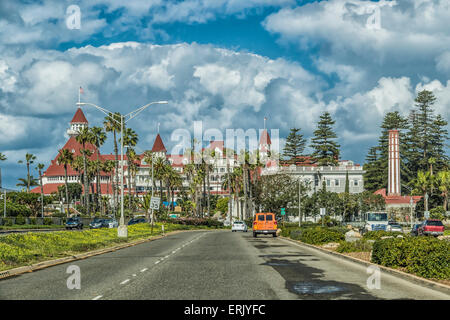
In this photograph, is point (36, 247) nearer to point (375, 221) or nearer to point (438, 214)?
point (375, 221)

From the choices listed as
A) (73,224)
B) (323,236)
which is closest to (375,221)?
(323,236)

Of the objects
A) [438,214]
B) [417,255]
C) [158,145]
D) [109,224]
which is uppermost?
[158,145]

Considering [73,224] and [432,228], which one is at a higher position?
[432,228]

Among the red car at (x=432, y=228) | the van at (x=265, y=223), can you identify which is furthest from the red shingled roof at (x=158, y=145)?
the red car at (x=432, y=228)

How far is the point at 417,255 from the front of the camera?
1750 cm

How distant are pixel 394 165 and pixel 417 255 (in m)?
98.4

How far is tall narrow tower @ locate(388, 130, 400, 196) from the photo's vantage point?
11150cm

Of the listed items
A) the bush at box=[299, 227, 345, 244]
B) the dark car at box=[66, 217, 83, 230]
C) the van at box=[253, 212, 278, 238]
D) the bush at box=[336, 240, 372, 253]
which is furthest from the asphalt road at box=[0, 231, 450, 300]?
the dark car at box=[66, 217, 83, 230]

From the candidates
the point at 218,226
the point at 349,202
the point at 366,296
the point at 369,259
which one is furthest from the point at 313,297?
the point at 349,202

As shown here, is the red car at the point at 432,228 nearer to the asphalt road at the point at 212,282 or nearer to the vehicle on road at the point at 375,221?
the vehicle on road at the point at 375,221

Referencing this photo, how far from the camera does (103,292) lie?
13422mm

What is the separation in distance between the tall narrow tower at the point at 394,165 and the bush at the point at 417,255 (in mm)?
94859

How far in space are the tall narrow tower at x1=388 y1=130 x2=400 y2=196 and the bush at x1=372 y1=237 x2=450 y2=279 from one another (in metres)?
94.9

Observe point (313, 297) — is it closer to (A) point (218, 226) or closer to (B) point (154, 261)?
(B) point (154, 261)
